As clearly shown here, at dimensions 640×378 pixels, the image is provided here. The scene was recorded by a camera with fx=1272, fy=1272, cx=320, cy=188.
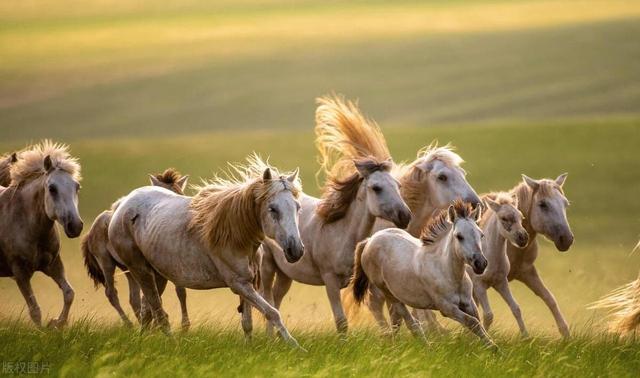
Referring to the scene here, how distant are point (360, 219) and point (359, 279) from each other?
712mm

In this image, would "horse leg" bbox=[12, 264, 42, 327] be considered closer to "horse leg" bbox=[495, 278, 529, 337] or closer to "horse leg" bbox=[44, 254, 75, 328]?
"horse leg" bbox=[44, 254, 75, 328]

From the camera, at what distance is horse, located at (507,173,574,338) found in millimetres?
11016

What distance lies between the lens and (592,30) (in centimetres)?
4709

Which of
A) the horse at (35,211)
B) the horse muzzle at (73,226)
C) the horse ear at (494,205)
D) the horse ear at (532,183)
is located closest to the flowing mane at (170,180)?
the horse at (35,211)

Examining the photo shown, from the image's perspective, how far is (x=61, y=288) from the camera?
11336 millimetres

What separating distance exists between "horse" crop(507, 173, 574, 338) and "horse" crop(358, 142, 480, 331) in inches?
20.1

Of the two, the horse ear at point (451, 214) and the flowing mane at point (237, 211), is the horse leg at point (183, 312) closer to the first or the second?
the flowing mane at point (237, 211)

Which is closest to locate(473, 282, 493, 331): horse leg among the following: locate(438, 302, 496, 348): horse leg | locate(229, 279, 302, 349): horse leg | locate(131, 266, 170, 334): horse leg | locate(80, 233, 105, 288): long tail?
locate(438, 302, 496, 348): horse leg

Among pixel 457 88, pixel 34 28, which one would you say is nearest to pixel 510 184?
pixel 457 88

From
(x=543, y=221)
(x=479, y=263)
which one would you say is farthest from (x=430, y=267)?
(x=543, y=221)

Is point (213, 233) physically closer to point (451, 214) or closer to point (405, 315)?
point (405, 315)

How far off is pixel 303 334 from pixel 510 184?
15.9 metres

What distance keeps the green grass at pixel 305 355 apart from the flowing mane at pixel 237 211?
2.39ft

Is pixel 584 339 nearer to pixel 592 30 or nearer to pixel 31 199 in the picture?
pixel 31 199
